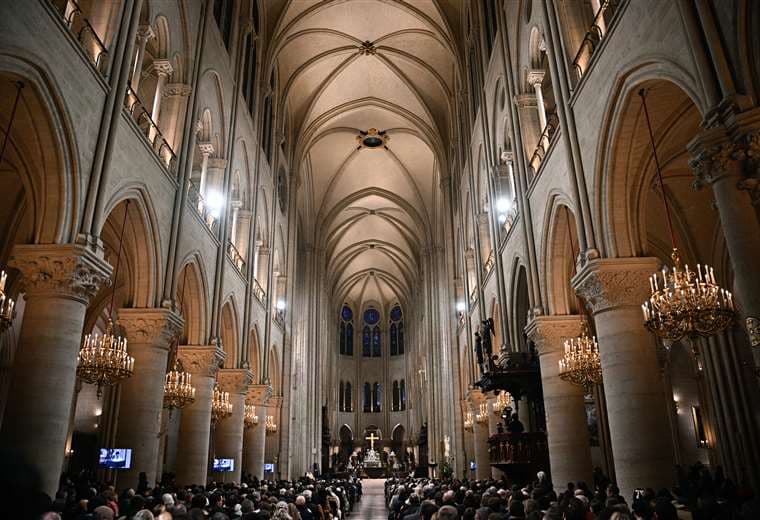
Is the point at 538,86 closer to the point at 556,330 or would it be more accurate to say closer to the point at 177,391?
the point at 556,330

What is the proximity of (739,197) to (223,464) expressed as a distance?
15.4 meters

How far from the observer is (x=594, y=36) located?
10.2 meters

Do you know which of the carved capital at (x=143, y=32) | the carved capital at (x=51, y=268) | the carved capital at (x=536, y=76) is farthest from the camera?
the carved capital at (x=536, y=76)

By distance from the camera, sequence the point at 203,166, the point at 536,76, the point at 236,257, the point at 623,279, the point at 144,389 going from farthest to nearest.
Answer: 1. the point at 236,257
2. the point at 203,166
3. the point at 536,76
4. the point at 144,389
5. the point at 623,279

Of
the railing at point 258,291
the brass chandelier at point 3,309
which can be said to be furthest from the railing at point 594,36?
the railing at point 258,291

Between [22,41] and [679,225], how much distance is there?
15.1 m

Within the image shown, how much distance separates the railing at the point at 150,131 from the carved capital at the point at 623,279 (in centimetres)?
874

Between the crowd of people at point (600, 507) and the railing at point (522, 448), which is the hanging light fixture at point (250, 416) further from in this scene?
the crowd of people at point (600, 507)

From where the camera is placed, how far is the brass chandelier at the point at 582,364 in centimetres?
1114

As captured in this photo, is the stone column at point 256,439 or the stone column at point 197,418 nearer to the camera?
the stone column at point 197,418

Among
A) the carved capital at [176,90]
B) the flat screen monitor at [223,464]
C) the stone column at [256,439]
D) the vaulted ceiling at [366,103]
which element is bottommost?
the flat screen monitor at [223,464]

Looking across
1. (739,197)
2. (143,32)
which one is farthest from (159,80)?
(739,197)

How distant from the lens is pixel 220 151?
58.1ft

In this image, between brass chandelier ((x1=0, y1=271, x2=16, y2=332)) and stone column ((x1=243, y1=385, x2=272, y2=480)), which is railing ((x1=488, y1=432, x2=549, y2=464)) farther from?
stone column ((x1=243, y1=385, x2=272, y2=480))
